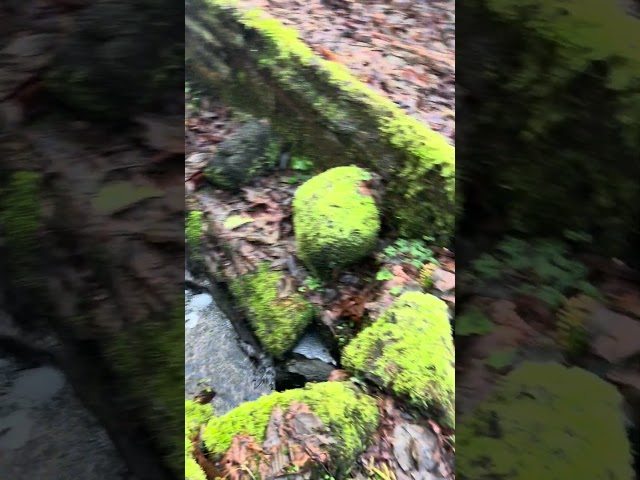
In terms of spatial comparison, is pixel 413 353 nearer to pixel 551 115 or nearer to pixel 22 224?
pixel 551 115

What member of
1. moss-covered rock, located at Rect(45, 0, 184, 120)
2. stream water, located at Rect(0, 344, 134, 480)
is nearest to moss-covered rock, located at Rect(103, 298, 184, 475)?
stream water, located at Rect(0, 344, 134, 480)

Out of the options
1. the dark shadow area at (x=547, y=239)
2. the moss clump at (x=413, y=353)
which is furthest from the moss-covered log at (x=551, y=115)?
the moss clump at (x=413, y=353)

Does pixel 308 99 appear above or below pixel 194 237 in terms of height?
above

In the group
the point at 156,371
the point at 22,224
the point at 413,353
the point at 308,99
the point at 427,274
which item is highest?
the point at 22,224

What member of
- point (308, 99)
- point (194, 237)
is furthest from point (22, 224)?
point (308, 99)

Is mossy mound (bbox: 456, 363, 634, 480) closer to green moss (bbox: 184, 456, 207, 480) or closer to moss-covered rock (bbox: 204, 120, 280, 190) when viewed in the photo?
green moss (bbox: 184, 456, 207, 480)

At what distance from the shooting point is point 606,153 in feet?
2.79

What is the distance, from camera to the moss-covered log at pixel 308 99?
2.12m

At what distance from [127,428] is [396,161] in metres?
1.56

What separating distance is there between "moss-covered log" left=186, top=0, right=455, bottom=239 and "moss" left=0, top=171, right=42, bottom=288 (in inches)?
59.2

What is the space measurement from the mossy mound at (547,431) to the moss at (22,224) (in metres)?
0.89

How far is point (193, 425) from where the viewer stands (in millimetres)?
1905

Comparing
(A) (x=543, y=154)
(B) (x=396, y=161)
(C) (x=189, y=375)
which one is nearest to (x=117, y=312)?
(A) (x=543, y=154)

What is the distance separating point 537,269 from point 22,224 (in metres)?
0.95
